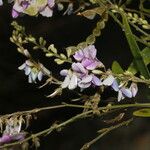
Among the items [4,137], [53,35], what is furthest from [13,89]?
[4,137]

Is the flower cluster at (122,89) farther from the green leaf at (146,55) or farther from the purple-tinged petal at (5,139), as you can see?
the purple-tinged petal at (5,139)

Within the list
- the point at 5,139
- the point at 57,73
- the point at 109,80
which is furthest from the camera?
the point at 57,73

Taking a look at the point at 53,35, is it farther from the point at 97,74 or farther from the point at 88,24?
the point at 97,74

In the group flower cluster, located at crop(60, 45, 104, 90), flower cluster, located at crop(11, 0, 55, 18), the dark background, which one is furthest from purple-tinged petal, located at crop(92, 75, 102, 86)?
the dark background

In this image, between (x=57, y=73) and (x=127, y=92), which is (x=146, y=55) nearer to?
(x=127, y=92)

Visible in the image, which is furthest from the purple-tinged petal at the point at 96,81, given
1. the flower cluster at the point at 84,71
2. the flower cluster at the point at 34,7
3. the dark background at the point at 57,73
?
the dark background at the point at 57,73

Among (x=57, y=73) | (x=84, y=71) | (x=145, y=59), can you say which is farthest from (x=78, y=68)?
(x=57, y=73)
